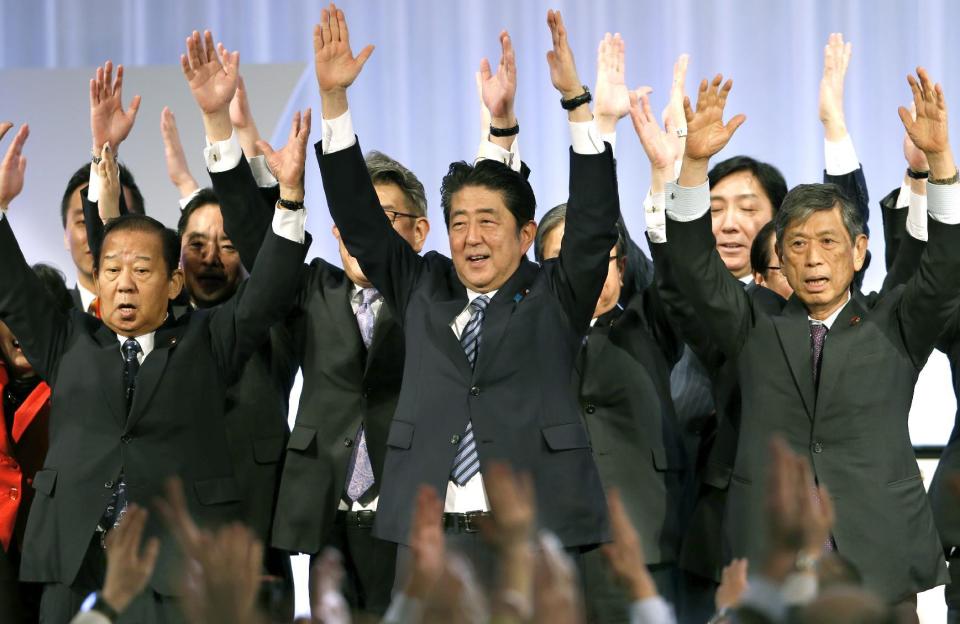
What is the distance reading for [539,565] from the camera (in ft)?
4.75

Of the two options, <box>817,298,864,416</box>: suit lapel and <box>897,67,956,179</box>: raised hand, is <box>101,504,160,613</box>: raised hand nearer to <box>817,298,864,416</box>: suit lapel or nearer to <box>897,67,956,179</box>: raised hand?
<box>817,298,864,416</box>: suit lapel

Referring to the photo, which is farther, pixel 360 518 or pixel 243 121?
pixel 243 121

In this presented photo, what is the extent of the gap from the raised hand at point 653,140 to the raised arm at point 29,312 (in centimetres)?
142

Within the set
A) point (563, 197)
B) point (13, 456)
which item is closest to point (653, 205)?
point (13, 456)

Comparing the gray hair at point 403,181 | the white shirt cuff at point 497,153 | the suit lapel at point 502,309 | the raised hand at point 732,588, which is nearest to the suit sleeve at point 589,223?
the suit lapel at point 502,309

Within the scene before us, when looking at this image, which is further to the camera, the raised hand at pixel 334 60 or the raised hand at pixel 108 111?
the raised hand at pixel 108 111

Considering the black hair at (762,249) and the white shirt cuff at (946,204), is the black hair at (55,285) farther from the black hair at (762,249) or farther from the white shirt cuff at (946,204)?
the white shirt cuff at (946,204)

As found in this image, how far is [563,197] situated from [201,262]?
91.1 inches

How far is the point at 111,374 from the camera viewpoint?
3273 mm

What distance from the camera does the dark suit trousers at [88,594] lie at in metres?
3.14

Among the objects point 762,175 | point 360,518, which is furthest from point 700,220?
point 360,518

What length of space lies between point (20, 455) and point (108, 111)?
98 centimetres

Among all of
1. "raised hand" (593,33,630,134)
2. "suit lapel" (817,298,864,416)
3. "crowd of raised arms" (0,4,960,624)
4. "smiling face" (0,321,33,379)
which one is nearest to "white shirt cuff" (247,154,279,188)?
"crowd of raised arms" (0,4,960,624)

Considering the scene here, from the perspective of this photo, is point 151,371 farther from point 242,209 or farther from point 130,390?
point 242,209
